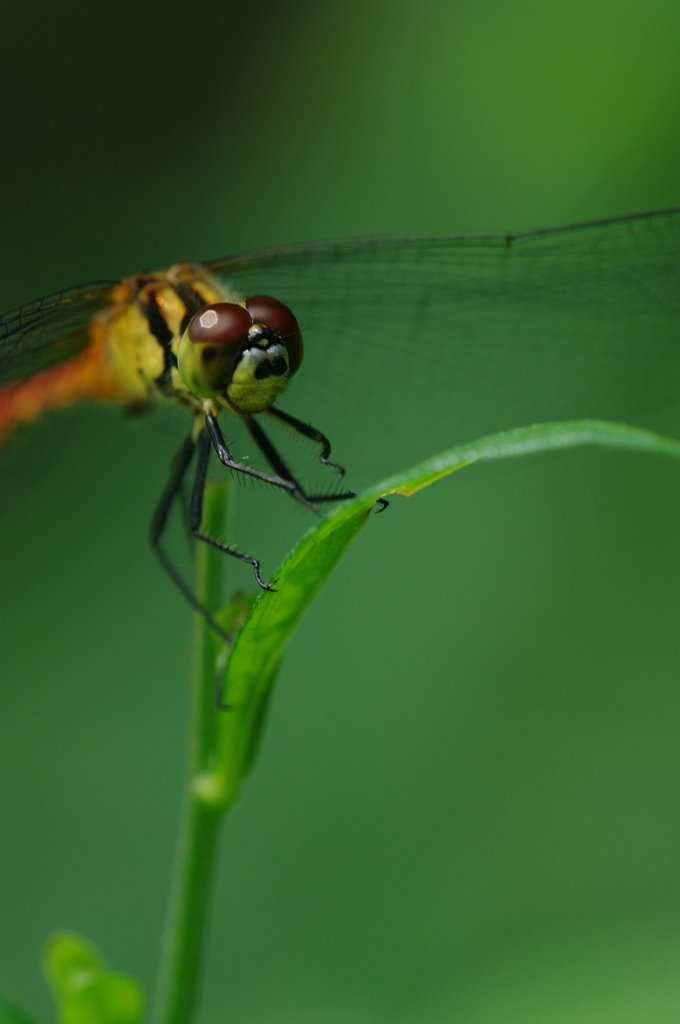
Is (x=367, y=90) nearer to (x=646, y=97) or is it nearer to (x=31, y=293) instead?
(x=646, y=97)

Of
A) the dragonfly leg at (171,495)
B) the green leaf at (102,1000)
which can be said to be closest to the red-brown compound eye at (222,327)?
the dragonfly leg at (171,495)

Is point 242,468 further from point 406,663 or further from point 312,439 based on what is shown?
point 406,663

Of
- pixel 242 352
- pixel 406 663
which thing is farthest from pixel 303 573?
pixel 406 663

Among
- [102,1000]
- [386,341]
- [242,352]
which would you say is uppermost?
[386,341]

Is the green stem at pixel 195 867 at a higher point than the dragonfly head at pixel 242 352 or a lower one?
lower

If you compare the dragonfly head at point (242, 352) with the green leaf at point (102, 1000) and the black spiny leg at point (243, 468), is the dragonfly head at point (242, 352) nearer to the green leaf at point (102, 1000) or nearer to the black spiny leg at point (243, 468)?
the black spiny leg at point (243, 468)

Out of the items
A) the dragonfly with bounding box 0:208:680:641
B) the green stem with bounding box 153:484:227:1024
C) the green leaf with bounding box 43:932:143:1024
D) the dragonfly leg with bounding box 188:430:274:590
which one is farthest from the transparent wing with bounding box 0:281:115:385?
the green leaf with bounding box 43:932:143:1024
